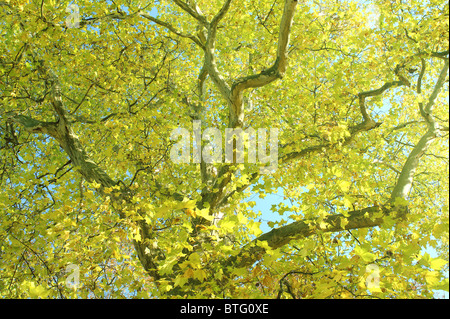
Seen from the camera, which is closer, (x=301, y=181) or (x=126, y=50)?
(x=126, y=50)

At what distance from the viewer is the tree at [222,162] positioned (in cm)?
375

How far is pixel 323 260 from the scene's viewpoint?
14.2 ft

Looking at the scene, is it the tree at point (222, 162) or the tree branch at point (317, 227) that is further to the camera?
the tree branch at point (317, 227)

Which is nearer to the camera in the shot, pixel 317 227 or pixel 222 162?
pixel 317 227

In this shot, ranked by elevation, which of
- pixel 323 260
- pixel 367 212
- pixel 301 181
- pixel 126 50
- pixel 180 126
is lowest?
pixel 323 260

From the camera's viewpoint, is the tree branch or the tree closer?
the tree

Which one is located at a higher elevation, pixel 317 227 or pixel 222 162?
pixel 222 162

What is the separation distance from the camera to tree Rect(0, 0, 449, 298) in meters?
3.75

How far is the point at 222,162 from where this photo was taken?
22.6 ft
